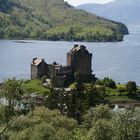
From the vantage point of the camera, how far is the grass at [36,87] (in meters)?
134

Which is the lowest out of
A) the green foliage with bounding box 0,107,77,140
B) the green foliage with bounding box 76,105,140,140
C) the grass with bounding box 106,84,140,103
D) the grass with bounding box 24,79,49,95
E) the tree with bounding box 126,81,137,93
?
the grass with bounding box 106,84,140,103

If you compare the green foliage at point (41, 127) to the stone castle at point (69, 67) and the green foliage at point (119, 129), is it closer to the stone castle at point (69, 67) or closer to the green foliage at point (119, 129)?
the green foliage at point (119, 129)

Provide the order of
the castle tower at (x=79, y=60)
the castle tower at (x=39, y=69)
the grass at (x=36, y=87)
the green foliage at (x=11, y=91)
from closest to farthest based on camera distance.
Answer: the green foliage at (x=11, y=91) < the grass at (x=36, y=87) < the castle tower at (x=79, y=60) < the castle tower at (x=39, y=69)

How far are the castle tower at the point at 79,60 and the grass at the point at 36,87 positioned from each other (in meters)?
11.4

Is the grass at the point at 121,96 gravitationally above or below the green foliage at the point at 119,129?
below

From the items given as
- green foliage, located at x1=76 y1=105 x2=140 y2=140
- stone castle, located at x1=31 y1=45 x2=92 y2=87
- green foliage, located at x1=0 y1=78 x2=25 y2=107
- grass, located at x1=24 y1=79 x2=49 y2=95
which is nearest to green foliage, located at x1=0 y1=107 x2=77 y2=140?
green foliage, located at x1=76 y1=105 x2=140 y2=140

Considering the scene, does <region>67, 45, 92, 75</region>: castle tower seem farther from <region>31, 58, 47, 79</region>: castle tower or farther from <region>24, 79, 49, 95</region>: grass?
<region>24, 79, 49, 95</region>: grass

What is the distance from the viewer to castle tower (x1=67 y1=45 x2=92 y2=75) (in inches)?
5925

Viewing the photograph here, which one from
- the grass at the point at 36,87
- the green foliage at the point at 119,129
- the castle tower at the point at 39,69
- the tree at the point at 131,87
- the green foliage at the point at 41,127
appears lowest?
the grass at the point at 36,87

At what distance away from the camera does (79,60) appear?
152 m

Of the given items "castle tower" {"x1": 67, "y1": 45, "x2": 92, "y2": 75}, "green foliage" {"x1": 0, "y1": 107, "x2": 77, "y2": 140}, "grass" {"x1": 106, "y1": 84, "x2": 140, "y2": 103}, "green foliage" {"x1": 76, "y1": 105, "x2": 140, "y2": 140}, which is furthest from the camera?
"castle tower" {"x1": 67, "y1": 45, "x2": 92, "y2": 75}

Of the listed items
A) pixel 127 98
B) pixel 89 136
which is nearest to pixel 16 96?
pixel 89 136

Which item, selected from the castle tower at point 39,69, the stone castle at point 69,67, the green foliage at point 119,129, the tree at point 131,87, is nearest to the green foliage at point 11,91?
the green foliage at point 119,129

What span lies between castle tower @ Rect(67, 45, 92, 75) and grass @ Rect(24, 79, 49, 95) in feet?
37.2
